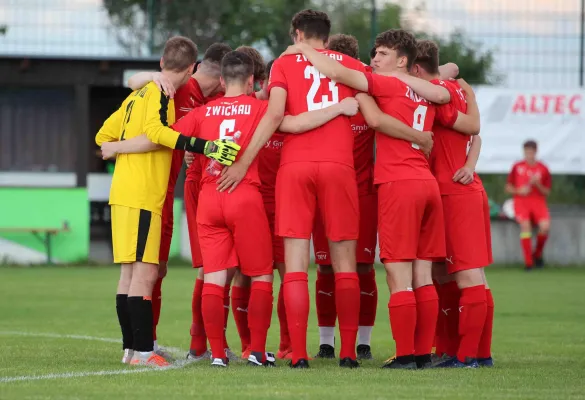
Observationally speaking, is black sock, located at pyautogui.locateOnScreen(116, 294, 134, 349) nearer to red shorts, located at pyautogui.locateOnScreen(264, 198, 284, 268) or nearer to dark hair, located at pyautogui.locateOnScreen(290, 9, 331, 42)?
red shorts, located at pyautogui.locateOnScreen(264, 198, 284, 268)

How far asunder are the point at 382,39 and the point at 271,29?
2181 centimetres

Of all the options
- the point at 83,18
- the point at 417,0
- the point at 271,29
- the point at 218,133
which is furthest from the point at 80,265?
the point at 218,133

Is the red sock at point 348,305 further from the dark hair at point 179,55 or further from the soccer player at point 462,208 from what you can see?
the dark hair at point 179,55

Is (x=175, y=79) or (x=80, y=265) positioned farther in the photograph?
(x=80, y=265)

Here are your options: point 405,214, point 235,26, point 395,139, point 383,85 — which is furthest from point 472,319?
point 235,26

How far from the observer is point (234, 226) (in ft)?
23.8

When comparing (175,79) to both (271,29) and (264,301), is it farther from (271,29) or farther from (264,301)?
(271,29)

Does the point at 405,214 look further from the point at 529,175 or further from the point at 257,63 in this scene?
the point at 529,175

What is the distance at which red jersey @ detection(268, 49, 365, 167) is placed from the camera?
23.9 feet

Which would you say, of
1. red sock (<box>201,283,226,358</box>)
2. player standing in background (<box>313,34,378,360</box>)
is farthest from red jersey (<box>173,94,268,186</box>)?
player standing in background (<box>313,34,378,360</box>)

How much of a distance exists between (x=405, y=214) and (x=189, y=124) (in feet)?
5.01

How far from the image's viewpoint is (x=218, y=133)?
734cm

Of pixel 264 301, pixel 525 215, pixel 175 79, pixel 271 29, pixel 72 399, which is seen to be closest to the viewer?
pixel 72 399

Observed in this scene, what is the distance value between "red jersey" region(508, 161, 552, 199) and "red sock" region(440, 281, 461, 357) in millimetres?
12043
